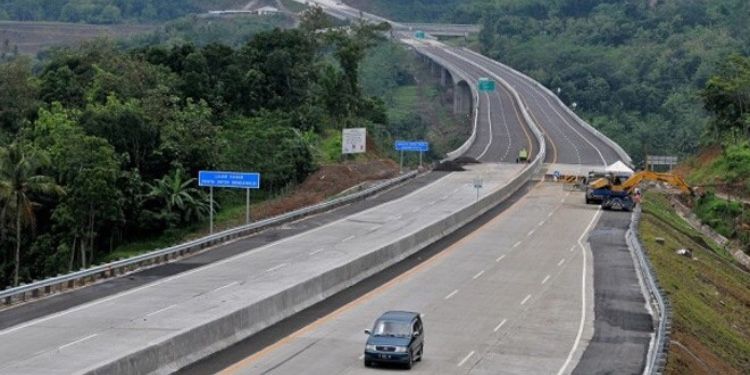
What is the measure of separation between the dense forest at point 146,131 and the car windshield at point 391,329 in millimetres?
34706

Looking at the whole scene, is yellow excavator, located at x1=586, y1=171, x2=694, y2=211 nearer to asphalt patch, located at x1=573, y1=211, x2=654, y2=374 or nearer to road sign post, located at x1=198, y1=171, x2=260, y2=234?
asphalt patch, located at x1=573, y1=211, x2=654, y2=374

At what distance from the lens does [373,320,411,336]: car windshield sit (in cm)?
3756

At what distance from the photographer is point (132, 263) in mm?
53406

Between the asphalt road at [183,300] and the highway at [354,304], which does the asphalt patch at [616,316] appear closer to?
the highway at [354,304]

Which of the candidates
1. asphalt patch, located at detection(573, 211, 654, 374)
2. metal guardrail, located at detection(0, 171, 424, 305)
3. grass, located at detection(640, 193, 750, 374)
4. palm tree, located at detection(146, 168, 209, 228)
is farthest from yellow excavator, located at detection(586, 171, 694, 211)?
palm tree, located at detection(146, 168, 209, 228)

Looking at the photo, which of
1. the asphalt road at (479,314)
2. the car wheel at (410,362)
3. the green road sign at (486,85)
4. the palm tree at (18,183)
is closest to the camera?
the car wheel at (410,362)

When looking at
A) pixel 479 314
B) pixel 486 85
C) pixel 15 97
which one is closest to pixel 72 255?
pixel 15 97

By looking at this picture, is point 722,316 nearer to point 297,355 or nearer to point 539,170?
point 297,355

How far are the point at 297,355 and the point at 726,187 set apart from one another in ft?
206

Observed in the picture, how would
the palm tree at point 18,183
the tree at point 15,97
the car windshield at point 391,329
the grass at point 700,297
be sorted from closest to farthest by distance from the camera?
the car windshield at point 391,329 → the grass at point 700,297 → the palm tree at point 18,183 → the tree at point 15,97

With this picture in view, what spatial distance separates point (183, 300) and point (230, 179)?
2541cm

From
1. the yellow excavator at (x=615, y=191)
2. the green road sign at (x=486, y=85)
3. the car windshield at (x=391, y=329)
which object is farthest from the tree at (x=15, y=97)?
the green road sign at (x=486, y=85)

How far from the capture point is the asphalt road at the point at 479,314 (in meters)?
38.5

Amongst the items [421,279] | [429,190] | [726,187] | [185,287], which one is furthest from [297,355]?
[726,187]
